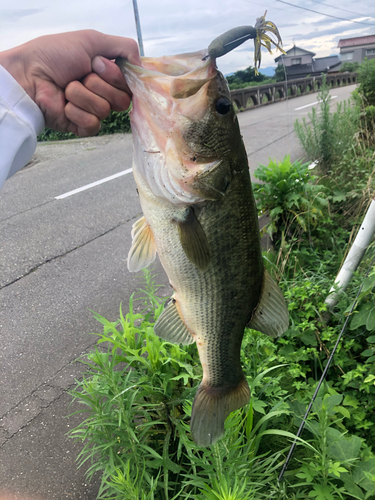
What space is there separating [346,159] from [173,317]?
4134 mm

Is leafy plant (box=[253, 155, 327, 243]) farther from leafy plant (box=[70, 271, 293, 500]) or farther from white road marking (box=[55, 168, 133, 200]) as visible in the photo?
white road marking (box=[55, 168, 133, 200])

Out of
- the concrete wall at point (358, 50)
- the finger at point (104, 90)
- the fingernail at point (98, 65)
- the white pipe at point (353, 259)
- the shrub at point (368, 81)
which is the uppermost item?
the concrete wall at point (358, 50)

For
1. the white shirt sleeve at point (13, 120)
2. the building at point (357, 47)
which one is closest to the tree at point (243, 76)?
the white shirt sleeve at point (13, 120)

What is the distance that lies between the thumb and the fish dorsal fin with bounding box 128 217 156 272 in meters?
0.48

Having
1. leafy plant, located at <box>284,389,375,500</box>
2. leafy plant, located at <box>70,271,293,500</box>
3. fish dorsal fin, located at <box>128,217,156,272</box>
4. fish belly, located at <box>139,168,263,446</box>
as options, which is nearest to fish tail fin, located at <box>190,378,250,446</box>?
fish belly, located at <box>139,168,263,446</box>

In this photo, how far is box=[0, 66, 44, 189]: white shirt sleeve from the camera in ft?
4.25

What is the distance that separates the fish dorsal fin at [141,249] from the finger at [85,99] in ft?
1.36

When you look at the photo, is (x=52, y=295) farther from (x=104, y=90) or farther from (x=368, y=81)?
(x=368, y=81)

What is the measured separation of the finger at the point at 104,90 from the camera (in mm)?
1275

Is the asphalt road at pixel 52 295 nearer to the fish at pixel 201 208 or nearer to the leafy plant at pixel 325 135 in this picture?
the leafy plant at pixel 325 135

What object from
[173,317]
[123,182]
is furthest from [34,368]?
[123,182]

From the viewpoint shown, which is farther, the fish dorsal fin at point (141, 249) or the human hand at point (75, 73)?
the fish dorsal fin at point (141, 249)

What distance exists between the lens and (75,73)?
4.34 ft

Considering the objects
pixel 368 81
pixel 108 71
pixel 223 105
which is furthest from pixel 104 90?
pixel 368 81
